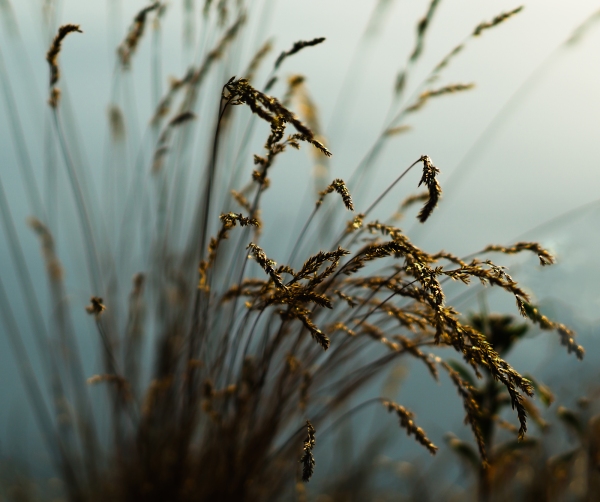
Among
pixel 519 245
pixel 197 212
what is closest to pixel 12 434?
pixel 197 212

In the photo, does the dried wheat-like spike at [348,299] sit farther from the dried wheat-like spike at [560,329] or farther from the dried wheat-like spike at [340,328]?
the dried wheat-like spike at [560,329]

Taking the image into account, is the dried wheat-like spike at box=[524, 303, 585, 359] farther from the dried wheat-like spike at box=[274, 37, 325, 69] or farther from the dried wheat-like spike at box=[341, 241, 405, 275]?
the dried wheat-like spike at box=[274, 37, 325, 69]

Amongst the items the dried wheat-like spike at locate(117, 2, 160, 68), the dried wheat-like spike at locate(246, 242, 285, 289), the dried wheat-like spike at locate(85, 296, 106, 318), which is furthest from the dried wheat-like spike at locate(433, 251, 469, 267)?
the dried wheat-like spike at locate(117, 2, 160, 68)

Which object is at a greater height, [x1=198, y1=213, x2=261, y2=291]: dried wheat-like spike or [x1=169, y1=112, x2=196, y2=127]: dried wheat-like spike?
[x1=169, y1=112, x2=196, y2=127]: dried wheat-like spike

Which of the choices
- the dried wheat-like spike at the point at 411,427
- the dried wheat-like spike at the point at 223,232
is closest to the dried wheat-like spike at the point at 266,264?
the dried wheat-like spike at the point at 223,232

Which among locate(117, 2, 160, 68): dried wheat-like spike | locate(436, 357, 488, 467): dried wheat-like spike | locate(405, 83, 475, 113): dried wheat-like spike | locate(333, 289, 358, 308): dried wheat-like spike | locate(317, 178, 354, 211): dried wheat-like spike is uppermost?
locate(117, 2, 160, 68): dried wheat-like spike

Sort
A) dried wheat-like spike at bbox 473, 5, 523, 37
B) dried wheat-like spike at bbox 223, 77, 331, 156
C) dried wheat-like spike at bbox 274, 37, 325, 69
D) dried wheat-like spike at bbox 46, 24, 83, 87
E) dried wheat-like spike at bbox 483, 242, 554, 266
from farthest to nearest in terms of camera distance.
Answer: dried wheat-like spike at bbox 473, 5, 523, 37, dried wheat-like spike at bbox 46, 24, 83, 87, dried wheat-like spike at bbox 274, 37, 325, 69, dried wheat-like spike at bbox 483, 242, 554, 266, dried wheat-like spike at bbox 223, 77, 331, 156

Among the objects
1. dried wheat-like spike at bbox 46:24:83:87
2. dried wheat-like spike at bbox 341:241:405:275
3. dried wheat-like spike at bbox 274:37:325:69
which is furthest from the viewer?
dried wheat-like spike at bbox 46:24:83:87
